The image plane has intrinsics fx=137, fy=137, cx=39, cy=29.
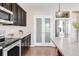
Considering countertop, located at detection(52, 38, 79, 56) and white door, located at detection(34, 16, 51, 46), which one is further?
white door, located at detection(34, 16, 51, 46)

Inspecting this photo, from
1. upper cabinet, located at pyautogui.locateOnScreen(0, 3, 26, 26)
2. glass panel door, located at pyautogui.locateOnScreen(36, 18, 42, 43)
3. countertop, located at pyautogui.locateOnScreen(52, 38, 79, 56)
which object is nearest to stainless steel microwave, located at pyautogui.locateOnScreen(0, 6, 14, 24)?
upper cabinet, located at pyautogui.locateOnScreen(0, 3, 26, 26)

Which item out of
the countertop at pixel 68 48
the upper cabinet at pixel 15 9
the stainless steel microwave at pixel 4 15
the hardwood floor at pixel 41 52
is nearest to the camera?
the countertop at pixel 68 48

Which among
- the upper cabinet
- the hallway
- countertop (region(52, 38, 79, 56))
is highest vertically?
the upper cabinet

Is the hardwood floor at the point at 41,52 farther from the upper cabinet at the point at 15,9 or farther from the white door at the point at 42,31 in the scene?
the white door at the point at 42,31

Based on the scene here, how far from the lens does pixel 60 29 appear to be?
21.9 feet

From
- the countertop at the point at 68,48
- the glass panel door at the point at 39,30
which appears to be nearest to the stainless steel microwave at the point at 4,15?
the countertop at the point at 68,48

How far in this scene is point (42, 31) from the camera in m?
7.07

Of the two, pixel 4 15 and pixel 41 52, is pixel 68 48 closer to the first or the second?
pixel 4 15

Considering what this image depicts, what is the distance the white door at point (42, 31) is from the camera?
707cm

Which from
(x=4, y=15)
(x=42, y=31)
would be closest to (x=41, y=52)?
(x=42, y=31)

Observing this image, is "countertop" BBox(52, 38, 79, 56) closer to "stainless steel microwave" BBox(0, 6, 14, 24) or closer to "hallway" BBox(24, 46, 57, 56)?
"stainless steel microwave" BBox(0, 6, 14, 24)

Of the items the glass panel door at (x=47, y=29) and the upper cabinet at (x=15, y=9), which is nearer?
the upper cabinet at (x=15, y=9)

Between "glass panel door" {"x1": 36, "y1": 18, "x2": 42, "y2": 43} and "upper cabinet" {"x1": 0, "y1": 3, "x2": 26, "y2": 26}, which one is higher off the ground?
"upper cabinet" {"x1": 0, "y1": 3, "x2": 26, "y2": 26}

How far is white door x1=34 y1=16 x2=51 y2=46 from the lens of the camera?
7.07 m
